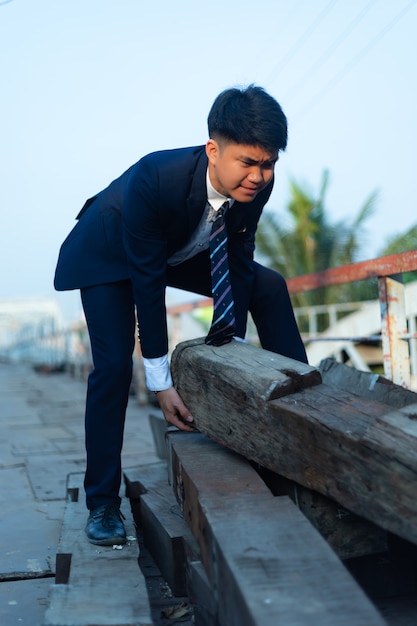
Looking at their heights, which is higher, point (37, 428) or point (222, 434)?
point (222, 434)

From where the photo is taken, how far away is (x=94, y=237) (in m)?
2.72

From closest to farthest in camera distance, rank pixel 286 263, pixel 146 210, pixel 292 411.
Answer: pixel 292 411 → pixel 146 210 → pixel 286 263

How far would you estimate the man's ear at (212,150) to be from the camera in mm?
2387

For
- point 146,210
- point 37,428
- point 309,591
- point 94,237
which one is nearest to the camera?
point 309,591

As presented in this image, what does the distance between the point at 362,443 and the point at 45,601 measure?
1.10m

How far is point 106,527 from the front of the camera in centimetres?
232

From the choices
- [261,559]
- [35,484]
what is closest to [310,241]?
[35,484]

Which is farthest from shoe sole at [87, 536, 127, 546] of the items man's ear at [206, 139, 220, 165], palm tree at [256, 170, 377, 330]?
palm tree at [256, 170, 377, 330]

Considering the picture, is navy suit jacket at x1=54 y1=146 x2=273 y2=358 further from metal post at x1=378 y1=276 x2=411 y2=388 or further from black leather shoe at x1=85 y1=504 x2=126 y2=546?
metal post at x1=378 y1=276 x2=411 y2=388

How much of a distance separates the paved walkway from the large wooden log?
0.73 meters

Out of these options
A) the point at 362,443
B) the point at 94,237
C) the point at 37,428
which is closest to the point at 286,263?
the point at 37,428

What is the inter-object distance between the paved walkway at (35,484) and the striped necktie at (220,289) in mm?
950

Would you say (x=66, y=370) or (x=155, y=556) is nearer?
(x=155, y=556)

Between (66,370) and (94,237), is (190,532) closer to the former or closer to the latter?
(94,237)
